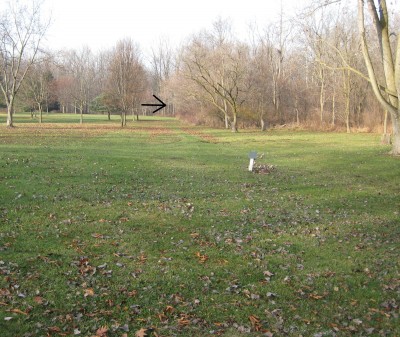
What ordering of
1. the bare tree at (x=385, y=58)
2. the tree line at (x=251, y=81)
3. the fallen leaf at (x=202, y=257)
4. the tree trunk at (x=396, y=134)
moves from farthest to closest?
the tree line at (x=251, y=81) → the tree trunk at (x=396, y=134) → the bare tree at (x=385, y=58) → the fallen leaf at (x=202, y=257)

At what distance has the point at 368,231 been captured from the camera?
8.09 meters

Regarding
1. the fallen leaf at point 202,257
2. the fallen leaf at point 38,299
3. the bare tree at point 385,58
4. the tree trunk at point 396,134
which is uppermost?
the bare tree at point 385,58

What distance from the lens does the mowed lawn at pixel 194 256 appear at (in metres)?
4.58

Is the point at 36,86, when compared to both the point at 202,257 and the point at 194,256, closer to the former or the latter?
the point at 194,256

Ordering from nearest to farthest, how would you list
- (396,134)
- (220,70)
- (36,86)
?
(396,134)
(220,70)
(36,86)

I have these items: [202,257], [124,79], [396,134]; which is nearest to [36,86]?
[124,79]

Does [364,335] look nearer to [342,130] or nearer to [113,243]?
[113,243]

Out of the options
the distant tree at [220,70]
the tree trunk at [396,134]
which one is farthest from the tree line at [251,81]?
the tree trunk at [396,134]

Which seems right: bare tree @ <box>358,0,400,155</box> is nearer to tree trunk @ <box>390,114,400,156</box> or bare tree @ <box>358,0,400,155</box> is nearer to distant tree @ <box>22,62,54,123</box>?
tree trunk @ <box>390,114,400,156</box>

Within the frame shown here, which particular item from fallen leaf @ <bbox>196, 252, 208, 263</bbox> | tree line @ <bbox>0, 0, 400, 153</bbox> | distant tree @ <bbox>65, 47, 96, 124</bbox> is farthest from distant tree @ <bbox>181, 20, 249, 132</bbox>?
fallen leaf @ <bbox>196, 252, 208, 263</bbox>

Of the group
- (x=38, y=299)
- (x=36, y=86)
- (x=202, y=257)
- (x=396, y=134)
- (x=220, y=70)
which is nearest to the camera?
(x=38, y=299)

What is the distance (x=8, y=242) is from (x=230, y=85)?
37.5m

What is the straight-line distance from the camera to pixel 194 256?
662 centimetres

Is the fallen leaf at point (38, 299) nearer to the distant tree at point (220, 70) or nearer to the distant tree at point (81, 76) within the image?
the distant tree at point (220, 70)
